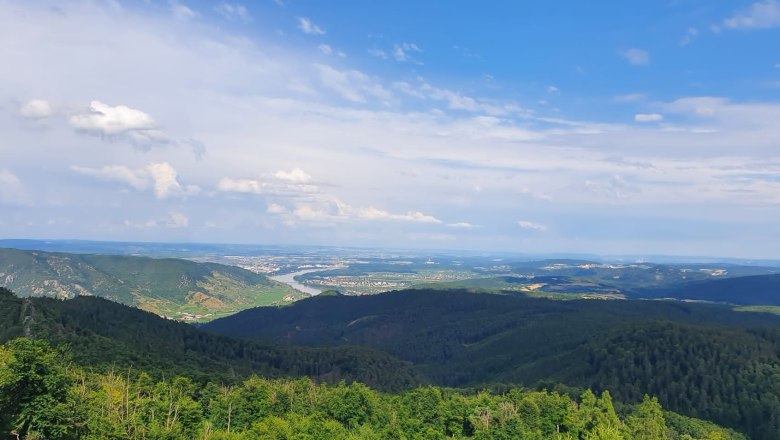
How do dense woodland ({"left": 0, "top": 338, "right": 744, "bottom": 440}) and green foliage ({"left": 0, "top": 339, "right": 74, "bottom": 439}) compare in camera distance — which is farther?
dense woodland ({"left": 0, "top": 338, "right": 744, "bottom": 440})

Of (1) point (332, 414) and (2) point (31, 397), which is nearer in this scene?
(2) point (31, 397)

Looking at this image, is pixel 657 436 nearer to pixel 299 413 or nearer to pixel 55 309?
pixel 299 413

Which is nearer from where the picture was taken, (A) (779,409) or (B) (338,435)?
(B) (338,435)

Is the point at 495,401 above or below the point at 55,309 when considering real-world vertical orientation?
below

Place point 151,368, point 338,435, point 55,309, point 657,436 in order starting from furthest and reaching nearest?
1. point 55,309
2. point 151,368
3. point 657,436
4. point 338,435

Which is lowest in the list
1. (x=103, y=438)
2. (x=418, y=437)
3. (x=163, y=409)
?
(x=418, y=437)

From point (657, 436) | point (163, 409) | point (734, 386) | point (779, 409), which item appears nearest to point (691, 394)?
point (734, 386)

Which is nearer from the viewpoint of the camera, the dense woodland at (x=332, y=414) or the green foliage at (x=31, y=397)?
the green foliage at (x=31, y=397)

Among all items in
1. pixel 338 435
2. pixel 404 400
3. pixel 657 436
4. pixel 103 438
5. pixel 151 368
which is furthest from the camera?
pixel 151 368

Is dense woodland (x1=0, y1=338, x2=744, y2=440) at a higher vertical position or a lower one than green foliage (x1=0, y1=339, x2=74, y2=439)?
lower

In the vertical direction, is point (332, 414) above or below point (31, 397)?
below

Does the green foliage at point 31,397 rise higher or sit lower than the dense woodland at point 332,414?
higher
